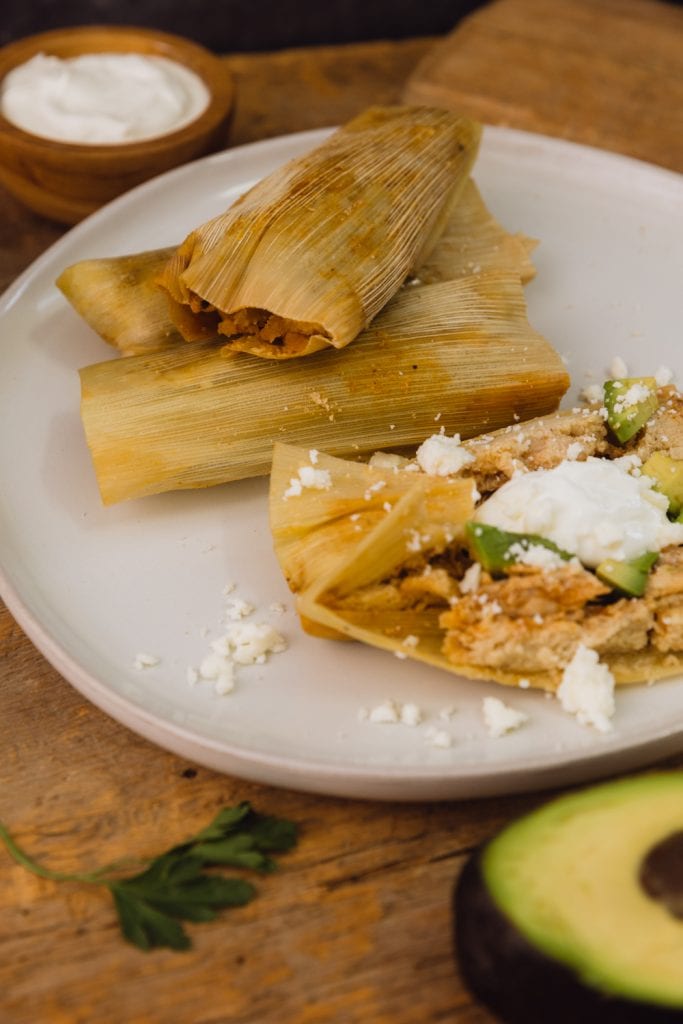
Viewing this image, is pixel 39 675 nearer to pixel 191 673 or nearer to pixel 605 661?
pixel 191 673

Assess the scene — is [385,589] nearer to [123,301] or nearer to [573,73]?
[123,301]

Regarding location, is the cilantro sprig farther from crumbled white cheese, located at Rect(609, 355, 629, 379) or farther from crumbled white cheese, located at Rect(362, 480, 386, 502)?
crumbled white cheese, located at Rect(609, 355, 629, 379)

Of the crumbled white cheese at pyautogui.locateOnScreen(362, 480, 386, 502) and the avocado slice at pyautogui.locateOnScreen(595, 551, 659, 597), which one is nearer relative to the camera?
the avocado slice at pyautogui.locateOnScreen(595, 551, 659, 597)

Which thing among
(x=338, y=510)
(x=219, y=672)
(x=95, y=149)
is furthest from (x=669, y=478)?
(x=95, y=149)

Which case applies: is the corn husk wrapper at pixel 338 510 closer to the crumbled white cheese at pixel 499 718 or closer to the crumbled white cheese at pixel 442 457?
the crumbled white cheese at pixel 442 457

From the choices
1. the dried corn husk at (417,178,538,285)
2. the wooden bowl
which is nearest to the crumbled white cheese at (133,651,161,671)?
the dried corn husk at (417,178,538,285)

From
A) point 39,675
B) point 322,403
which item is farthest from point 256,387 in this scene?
point 39,675

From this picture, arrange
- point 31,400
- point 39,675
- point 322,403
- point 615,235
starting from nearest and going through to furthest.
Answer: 1. point 39,675
2. point 322,403
3. point 31,400
4. point 615,235
